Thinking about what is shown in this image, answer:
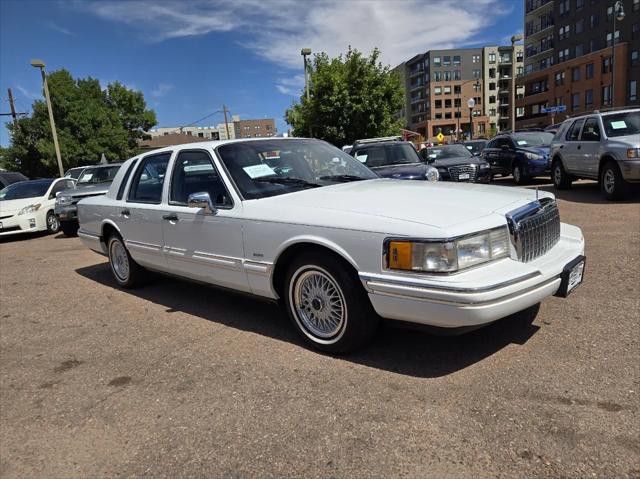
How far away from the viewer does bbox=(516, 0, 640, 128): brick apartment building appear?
4959cm

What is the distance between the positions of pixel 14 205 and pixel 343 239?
39.1 feet

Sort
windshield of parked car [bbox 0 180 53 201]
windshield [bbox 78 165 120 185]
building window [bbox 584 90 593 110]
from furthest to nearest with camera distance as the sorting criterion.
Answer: building window [bbox 584 90 593 110], windshield of parked car [bbox 0 180 53 201], windshield [bbox 78 165 120 185]

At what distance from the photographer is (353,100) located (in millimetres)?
24719

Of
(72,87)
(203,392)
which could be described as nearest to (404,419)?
(203,392)

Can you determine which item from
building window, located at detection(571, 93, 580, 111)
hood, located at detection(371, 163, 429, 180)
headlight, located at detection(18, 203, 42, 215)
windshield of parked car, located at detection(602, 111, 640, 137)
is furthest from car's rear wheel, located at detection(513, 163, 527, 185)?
building window, located at detection(571, 93, 580, 111)

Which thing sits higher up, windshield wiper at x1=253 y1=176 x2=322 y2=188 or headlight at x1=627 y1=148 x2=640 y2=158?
windshield wiper at x1=253 y1=176 x2=322 y2=188

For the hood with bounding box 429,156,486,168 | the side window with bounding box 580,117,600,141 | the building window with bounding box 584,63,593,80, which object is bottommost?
the hood with bounding box 429,156,486,168

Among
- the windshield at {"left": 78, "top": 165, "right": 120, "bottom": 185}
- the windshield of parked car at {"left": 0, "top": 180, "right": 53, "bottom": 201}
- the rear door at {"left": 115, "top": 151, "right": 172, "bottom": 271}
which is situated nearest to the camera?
the rear door at {"left": 115, "top": 151, "right": 172, "bottom": 271}

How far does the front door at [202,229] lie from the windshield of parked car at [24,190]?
33.4 feet

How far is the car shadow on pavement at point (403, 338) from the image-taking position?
3.46m

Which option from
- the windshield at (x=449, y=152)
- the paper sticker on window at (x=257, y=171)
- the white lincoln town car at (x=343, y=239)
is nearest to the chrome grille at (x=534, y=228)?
the white lincoln town car at (x=343, y=239)

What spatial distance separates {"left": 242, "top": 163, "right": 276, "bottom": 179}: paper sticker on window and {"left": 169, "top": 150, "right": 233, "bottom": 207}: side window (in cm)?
25

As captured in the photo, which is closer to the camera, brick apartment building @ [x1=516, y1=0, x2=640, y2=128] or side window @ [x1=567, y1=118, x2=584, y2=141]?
side window @ [x1=567, y1=118, x2=584, y2=141]

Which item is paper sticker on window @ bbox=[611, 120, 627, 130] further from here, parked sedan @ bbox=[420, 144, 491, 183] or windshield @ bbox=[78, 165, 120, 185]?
windshield @ bbox=[78, 165, 120, 185]
